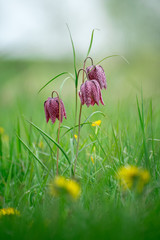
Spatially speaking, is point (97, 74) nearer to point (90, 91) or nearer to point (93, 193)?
point (90, 91)

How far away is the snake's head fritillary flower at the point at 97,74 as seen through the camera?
1435 millimetres

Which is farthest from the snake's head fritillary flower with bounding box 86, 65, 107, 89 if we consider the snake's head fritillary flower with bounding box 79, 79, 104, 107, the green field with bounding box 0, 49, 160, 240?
the green field with bounding box 0, 49, 160, 240

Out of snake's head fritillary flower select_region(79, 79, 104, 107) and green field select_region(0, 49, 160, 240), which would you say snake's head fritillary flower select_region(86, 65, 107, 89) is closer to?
snake's head fritillary flower select_region(79, 79, 104, 107)

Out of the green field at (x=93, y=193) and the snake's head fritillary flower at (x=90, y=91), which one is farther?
the snake's head fritillary flower at (x=90, y=91)

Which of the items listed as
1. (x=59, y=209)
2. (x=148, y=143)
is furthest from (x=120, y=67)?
(x=59, y=209)

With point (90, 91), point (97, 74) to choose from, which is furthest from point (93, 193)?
point (97, 74)

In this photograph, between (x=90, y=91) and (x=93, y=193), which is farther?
(x=90, y=91)

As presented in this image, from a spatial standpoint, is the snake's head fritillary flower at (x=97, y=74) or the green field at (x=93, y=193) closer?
the green field at (x=93, y=193)

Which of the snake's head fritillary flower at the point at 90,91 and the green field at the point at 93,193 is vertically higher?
the snake's head fritillary flower at the point at 90,91

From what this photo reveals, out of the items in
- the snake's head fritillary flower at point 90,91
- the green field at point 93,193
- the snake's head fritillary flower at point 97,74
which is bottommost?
the green field at point 93,193

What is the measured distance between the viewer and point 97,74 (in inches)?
56.6

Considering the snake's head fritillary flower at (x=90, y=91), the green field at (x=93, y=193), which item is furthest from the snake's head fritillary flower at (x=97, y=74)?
the green field at (x=93, y=193)

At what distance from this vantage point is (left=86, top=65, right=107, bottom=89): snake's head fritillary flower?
4.71ft

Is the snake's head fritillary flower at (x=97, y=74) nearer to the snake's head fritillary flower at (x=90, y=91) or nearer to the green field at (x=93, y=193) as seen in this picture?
the snake's head fritillary flower at (x=90, y=91)
